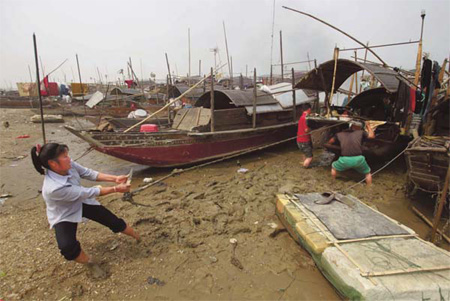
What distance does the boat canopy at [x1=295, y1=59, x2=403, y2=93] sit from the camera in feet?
18.5

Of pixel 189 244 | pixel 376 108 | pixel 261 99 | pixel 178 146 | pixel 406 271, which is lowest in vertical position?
pixel 189 244

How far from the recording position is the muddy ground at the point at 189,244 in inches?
113

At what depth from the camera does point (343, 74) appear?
25.7 feet

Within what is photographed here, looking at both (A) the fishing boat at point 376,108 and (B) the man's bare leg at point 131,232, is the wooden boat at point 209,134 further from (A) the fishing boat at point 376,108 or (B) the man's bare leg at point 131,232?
(B) the man's bare leg at point 131,232

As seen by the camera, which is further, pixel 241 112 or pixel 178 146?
pixel 241 112

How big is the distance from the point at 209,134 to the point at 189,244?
4.04 m

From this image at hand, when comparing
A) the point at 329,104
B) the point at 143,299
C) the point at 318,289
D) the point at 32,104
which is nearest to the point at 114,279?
the point at 143,299

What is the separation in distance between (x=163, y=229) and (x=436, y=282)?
3.53 metres

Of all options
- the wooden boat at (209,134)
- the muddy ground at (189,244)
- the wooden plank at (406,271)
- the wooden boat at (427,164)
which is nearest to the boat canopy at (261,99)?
the wooden boat at (209,134)

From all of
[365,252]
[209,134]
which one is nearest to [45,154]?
[365,252]

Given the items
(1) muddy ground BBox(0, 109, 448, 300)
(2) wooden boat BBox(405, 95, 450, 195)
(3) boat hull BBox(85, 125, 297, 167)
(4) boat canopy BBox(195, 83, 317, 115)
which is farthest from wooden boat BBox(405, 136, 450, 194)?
(3) boat hull BBox(85, 125, 297, 167)

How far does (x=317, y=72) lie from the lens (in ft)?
24.4

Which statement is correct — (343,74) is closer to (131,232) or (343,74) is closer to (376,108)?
(376,108)

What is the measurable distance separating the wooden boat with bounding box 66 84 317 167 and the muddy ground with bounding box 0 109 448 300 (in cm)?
100
